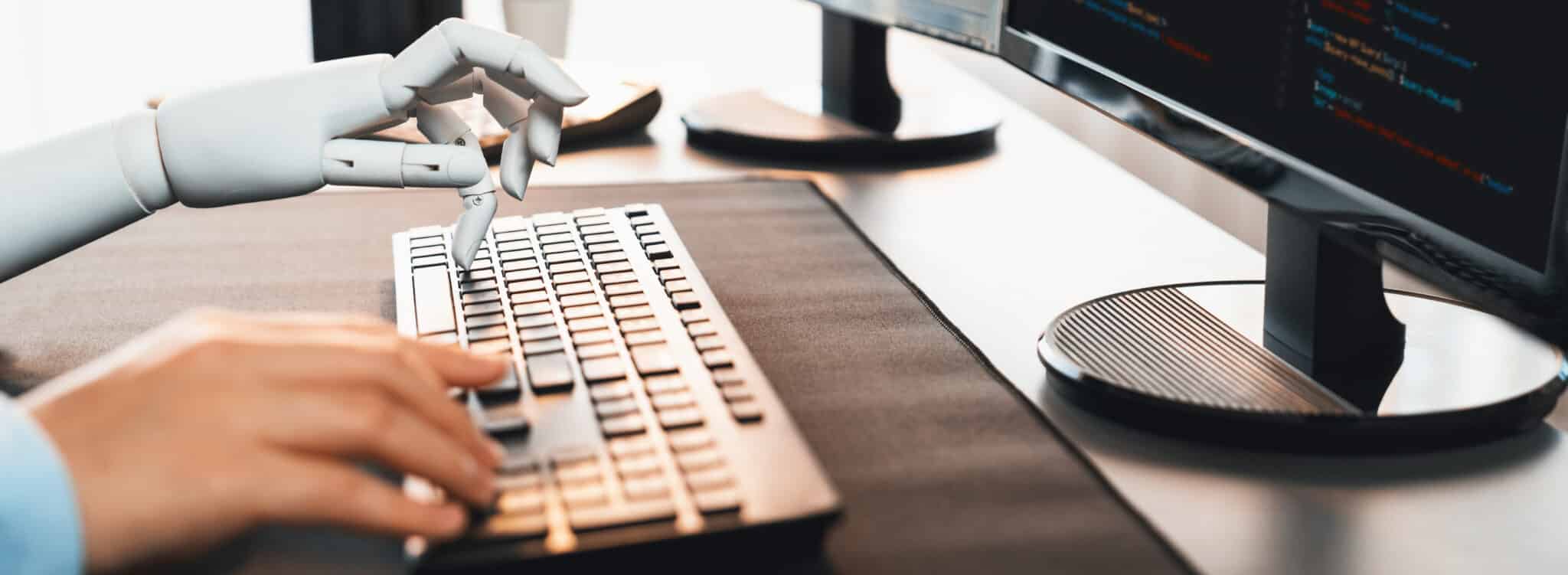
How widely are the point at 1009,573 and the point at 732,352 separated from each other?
0.55ft

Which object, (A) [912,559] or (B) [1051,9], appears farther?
(B) [1051,9]

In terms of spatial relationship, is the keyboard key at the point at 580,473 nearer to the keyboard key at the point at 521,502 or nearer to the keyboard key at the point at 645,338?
the keyboard key at the point at 521,502

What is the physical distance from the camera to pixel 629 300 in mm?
649

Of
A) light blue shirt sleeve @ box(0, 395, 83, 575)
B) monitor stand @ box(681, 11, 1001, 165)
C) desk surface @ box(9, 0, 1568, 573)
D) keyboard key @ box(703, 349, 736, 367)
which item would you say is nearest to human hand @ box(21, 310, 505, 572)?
light blue shirt sleeve @ box(0, 395, 83, 575)

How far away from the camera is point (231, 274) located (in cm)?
79

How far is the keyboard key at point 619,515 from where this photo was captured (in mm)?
420

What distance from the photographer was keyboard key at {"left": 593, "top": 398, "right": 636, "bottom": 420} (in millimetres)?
504

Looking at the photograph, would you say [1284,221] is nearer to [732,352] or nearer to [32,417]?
[732,352]

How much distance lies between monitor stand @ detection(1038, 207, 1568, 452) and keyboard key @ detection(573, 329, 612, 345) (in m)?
0.20

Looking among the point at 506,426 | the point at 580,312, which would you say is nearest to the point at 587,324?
the point at 580,312

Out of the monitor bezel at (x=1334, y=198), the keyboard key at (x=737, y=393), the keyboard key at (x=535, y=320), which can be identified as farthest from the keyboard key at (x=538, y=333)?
the monitor bezel at (x=1334, y=198)

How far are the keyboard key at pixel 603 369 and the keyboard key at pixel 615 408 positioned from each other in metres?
0.03

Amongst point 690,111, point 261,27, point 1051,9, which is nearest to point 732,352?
point 1051,9

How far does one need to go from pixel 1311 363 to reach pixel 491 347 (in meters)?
0.36
